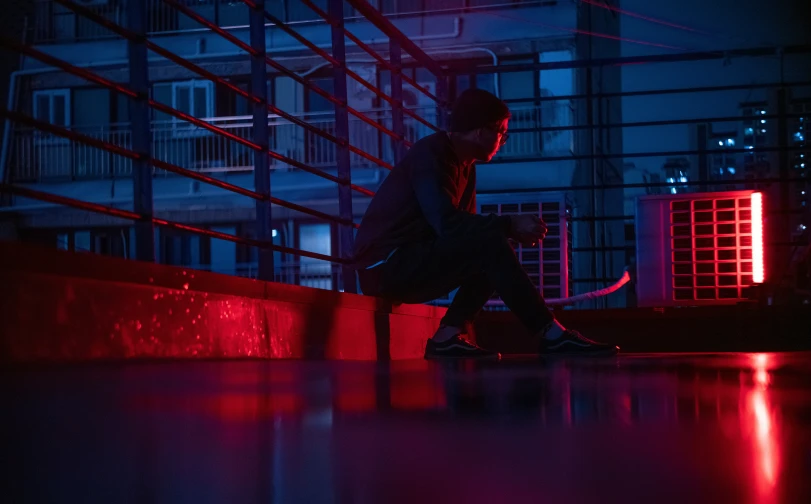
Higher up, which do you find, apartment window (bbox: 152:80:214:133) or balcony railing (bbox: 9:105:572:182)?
apartment window (bbox: 152:80:214:133)

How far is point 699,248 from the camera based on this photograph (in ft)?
16.1

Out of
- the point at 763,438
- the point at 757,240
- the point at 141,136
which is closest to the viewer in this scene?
the point at 763,438

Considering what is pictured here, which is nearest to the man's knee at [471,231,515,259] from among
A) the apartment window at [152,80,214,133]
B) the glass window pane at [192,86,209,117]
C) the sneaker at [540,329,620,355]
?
the sneaker at [540,329,620,355]

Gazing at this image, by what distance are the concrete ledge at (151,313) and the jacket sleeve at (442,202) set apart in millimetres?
357

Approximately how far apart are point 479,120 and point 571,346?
804mm

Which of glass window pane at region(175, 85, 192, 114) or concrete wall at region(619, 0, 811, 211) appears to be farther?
glass window pane at region(175, 85, 192, 114)

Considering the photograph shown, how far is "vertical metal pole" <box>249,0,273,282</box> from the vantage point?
2.48 m

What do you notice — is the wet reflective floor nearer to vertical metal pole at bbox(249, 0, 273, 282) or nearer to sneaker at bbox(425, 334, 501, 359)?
vertical metal pole at bbox(249, 0, 273, 282)

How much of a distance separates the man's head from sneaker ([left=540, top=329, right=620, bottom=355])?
2.17 ft

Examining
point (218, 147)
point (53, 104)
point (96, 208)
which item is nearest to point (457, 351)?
point (96, 208)

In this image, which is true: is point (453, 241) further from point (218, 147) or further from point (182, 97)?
point (182, 97)

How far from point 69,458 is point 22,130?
16.5 metres

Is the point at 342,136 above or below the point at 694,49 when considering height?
below

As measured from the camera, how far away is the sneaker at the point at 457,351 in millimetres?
2779
